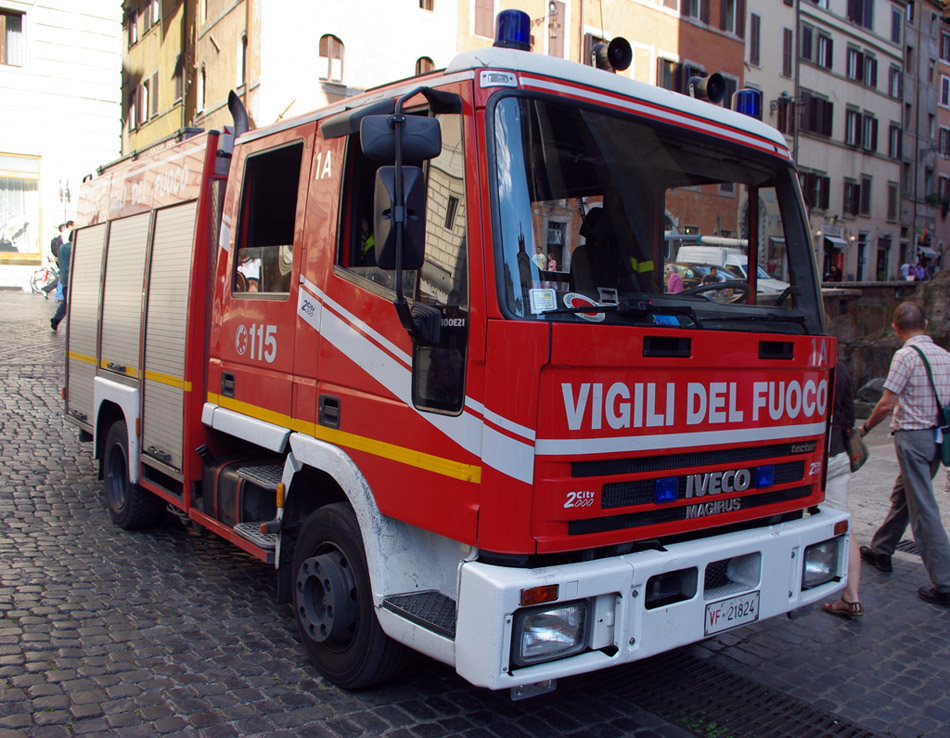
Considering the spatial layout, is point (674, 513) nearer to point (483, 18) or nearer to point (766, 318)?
point (766, 318)

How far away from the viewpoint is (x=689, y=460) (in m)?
3.54

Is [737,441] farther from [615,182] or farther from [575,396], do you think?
[615,182]

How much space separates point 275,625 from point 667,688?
198cm

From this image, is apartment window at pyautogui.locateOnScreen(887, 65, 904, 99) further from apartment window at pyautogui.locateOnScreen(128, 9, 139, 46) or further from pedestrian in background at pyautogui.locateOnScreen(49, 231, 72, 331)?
pedestrian in background at pyautogui.locateOnScreen(49, 231, 72, 331)

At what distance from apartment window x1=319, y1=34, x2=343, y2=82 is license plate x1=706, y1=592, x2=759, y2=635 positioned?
23790 mm

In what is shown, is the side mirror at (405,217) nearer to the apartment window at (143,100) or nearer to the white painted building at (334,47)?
the white painted building at (334,47)

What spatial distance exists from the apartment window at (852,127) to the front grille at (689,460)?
43330 mm

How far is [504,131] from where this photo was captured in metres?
3.23

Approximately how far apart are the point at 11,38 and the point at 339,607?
28373mm

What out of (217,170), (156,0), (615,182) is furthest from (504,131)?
(156,0)

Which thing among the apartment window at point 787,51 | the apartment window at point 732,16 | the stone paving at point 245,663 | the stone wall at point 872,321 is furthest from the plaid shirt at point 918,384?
the apartment window at point 787,51

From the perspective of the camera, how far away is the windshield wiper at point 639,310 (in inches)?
126

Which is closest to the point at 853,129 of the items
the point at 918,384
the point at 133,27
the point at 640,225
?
the point at 133,27

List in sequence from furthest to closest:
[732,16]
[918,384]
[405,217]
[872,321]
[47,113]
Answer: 1. [732,16]
2. [47,113]
3. [872,321]
4. [918,384]
5. [405,217]
